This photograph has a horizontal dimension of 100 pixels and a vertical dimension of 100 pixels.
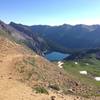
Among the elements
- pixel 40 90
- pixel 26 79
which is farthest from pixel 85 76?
pixel 40 90

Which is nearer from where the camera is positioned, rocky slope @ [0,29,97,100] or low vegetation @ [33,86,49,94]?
rocky slope @ [0,29,97,100]

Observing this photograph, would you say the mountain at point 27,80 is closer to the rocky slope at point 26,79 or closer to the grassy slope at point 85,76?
the rocky slope at point 26,79

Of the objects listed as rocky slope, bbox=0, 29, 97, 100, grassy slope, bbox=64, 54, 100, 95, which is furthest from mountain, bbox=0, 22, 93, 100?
grassy slope, bbox=64, 54, 100, 95

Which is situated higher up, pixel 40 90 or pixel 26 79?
pixel 26 79

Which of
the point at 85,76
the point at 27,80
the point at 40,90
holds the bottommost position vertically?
the point at 40,90

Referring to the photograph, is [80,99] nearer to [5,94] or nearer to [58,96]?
[58,96]

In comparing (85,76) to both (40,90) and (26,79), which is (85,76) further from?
(40,90)

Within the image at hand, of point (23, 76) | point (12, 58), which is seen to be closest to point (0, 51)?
point (12, 58)

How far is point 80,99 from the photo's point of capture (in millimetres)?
33312

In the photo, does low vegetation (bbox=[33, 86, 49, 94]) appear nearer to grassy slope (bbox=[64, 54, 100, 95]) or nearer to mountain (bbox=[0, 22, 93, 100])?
mountain (bbox=[0, 22, 93, 100])

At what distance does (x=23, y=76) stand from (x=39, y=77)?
10.2ft

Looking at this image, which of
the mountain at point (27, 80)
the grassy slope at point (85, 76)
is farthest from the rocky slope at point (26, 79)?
the grassy slope at point (85, 76)

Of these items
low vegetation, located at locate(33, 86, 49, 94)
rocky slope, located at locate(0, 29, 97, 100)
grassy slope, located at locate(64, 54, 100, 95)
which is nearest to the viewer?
rocky slope, located at locate(0, 29, 97, 100)

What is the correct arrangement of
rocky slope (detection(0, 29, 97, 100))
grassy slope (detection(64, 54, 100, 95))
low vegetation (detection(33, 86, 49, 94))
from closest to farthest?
rocky slope (detection(0, 29, 97, 100)), low vegetation (detection(33, 86, 49, 94)), grassy slope (detection(64, 54, 100, 95))
